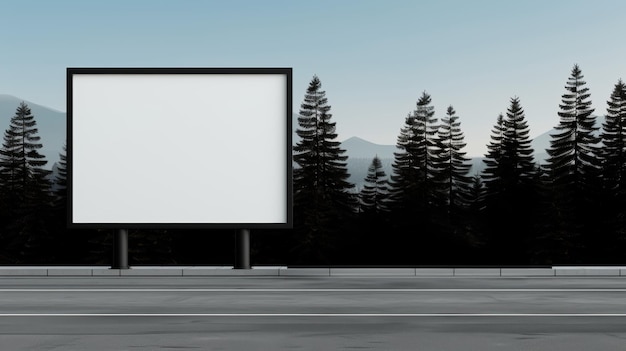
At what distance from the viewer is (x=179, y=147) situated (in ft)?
78.2

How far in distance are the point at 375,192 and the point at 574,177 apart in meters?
22.7

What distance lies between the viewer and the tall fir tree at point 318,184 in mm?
89688

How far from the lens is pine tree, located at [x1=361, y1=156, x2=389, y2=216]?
102938 millimetres

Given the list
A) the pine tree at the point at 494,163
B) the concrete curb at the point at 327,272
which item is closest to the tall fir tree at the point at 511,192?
the pine tree at the point at 494,163

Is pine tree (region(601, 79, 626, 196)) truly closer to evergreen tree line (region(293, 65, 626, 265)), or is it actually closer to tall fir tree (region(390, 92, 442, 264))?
evergreen tree line (region(293, 65, 626, 265))

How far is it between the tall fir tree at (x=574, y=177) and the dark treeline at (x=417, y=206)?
0.12m

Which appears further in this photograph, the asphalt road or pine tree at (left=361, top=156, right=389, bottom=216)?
pine tree at (left=361, top=156, right=389, bottom=216)

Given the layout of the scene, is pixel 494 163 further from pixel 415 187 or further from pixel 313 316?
pixel 313 316

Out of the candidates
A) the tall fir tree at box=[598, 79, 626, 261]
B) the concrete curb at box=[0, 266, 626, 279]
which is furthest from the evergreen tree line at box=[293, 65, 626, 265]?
the concrete curb at box=[0, 266, 626, 279]

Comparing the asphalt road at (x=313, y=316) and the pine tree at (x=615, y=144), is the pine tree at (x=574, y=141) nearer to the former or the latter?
the pine tree at (x=615, y=144)

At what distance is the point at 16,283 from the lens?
20469 millimetres

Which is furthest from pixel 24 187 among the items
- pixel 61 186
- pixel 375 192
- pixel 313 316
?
pixel 313 316

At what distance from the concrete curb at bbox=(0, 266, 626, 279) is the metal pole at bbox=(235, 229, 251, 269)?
10.7 inches

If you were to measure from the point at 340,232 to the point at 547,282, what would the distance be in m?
70.9
